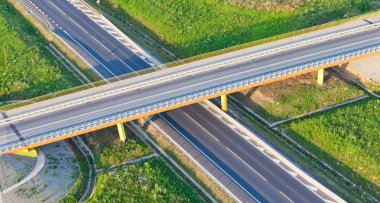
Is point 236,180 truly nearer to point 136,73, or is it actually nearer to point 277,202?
point 277,202

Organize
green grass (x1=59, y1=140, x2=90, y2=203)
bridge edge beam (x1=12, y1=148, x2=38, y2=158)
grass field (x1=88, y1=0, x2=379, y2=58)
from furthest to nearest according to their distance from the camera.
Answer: grass field (x1=88, y1=0, x2=379, y2=58), bridge edge beam (x1=12, y1=148, x2=38, y2=158), green grass (x1=59, y1=140, x2=90, y2=203)

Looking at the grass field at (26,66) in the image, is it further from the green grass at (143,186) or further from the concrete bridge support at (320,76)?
the concrete bridge support at (320,76)

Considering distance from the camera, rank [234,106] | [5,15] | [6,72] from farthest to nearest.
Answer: [5,15], [6,72], [234,106]

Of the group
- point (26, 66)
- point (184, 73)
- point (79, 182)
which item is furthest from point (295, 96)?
point (26, 66)

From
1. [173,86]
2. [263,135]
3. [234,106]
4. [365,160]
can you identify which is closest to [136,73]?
[173,86]

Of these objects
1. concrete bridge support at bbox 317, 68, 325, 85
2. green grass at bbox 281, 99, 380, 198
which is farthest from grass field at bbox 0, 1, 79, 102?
concrete bridge support at bbox 317, 68, 325, 85

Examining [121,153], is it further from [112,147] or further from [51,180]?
[51,180]

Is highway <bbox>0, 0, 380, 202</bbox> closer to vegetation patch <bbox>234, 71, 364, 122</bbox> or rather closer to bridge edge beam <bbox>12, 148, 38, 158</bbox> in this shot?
bridge edge beam <bbox>12, 148, 38, 158</bbox>
